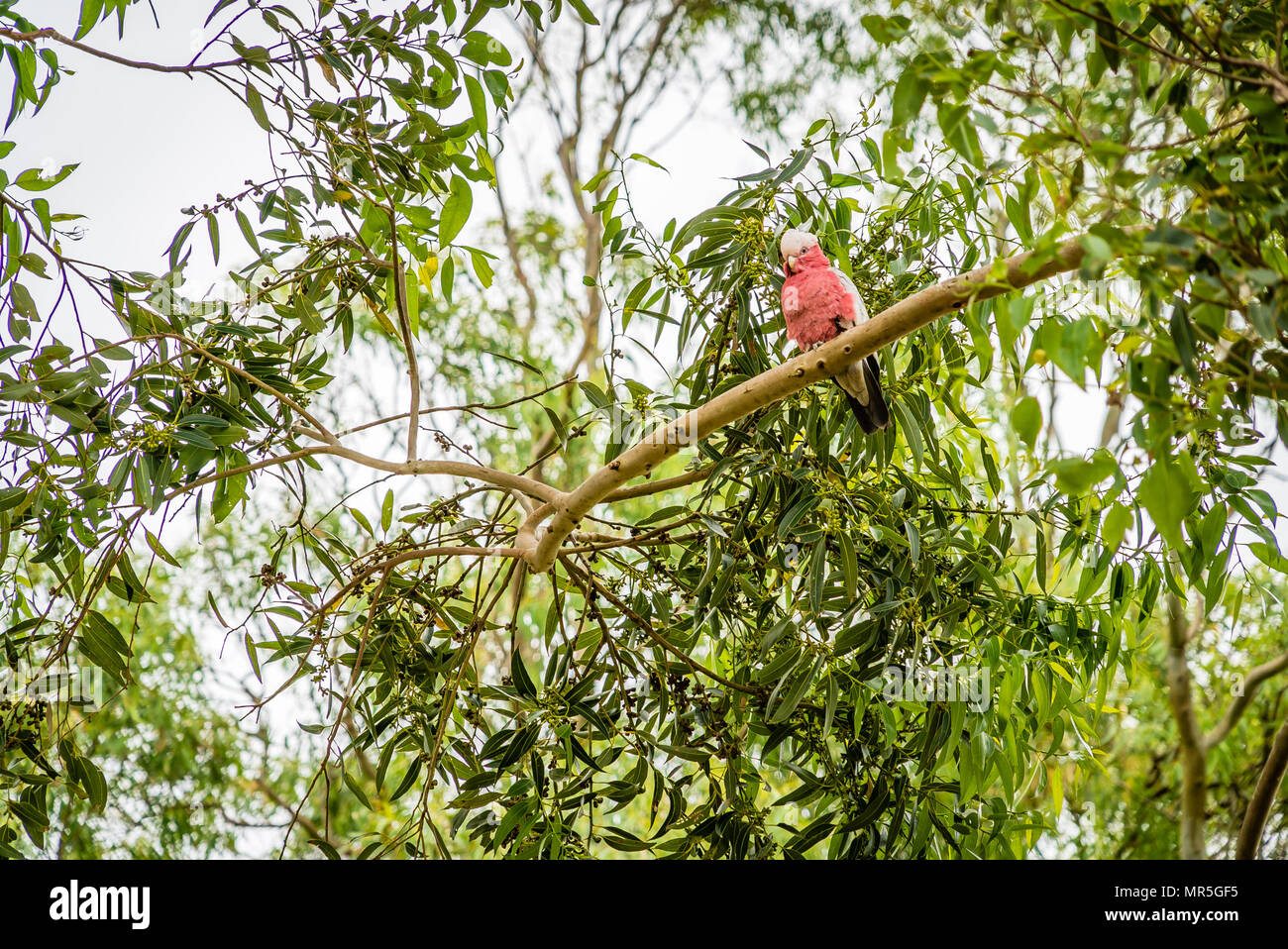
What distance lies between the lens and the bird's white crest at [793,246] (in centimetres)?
149

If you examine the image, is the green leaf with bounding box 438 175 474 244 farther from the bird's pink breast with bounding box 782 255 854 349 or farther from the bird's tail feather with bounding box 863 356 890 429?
the bird's tail feather with bounding box 863 356 890 429

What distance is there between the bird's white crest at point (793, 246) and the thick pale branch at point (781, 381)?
1.10 feet

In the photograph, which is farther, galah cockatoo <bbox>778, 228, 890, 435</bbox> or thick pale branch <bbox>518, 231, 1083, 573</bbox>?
galah cockatoo <bbox>778, 228, 890, 435</bbox>

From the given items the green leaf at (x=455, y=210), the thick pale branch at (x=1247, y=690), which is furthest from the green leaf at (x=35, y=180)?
the thick pale branch at (x=1247, y=690)

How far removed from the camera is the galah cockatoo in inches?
56.8

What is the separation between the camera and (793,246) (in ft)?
4.88

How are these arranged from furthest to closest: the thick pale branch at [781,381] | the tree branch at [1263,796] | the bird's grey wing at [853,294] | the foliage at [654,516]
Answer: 1. the tree branch at [1263,796]
2. the bird's grey wing at [853,294]
3. the foliage at [654,516]
4. the thick pale branch at [781,381]

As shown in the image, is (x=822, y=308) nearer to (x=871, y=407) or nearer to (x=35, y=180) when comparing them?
(x=871, y=407)

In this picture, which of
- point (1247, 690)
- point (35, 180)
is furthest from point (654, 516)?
point (1247, 690)

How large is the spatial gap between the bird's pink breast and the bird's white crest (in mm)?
35

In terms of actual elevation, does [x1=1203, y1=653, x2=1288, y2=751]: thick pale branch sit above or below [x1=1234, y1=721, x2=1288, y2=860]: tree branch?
above

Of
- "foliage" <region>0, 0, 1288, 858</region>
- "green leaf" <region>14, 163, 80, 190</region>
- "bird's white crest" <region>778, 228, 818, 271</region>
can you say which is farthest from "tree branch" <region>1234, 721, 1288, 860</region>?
"green leaf" <region>14, 163, 80, 190</region>

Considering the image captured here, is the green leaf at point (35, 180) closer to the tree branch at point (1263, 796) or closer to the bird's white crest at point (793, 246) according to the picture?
the bird's white crest at point (793, 246)
